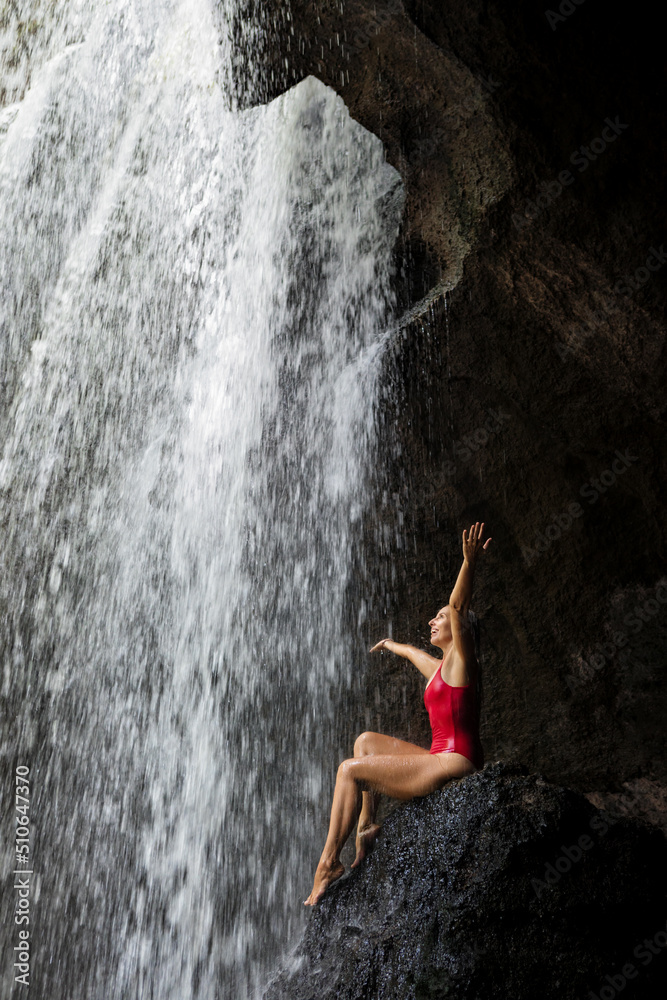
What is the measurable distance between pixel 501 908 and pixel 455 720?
35.7 inches

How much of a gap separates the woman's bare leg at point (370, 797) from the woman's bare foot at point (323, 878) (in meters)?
0.09

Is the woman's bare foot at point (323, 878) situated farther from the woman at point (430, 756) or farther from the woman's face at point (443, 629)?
the woman's face at point (443, 629)

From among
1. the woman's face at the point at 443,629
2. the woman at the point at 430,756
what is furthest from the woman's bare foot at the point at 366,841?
the woman's face at the point at 443,629

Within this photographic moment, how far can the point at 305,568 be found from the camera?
5969mm

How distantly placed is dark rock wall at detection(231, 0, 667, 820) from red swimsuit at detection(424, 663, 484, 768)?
6.14 ft

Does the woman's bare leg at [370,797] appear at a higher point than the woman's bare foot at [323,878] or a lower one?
higher

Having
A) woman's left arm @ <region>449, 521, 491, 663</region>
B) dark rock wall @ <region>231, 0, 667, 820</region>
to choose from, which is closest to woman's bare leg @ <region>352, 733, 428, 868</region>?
woman's left arm @ <region>449, 521, 491, 663</region>

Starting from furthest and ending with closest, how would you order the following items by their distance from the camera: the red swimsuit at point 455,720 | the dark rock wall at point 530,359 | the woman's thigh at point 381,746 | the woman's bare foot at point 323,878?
the dark rock wall at point 530,359, the woman's thigh at point 381,746, the red swimsuit at point 455,720, the woman's bare foot at point 323,878

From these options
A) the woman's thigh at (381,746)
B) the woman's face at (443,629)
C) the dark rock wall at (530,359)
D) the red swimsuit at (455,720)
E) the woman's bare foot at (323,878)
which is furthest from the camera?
the dark rock wall at (530,359)

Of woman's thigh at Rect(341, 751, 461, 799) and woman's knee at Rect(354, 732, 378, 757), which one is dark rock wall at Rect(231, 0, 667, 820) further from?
woman's thigh at Rect(341, 751, 461, 799)

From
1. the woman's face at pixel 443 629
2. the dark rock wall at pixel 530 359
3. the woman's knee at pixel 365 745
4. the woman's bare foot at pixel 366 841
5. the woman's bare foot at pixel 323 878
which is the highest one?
the dark rock wall at pixel 530 359

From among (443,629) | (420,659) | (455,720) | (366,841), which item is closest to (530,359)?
(443,629)

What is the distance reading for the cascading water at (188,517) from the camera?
5688mm

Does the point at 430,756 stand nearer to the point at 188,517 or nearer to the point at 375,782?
the point at 375,782
